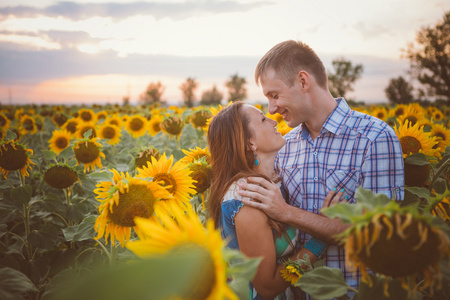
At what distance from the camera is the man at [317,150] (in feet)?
6.81

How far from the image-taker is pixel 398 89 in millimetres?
36906

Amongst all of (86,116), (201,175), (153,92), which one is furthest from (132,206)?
(153,92)

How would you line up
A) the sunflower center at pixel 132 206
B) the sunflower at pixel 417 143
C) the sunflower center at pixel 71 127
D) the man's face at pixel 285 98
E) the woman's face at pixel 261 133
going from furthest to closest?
the sunflower center at pixel 71 127 → the man's face at pixel 285 98 → the sunflower at pixel 417 143 → the woman's face at pixel 261 133 → the sunflower center at pixel 132 206

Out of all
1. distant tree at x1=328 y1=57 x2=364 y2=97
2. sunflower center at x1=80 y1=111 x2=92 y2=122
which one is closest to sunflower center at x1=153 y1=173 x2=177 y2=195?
sunflower center at x1=80 y1=111 x2=92 y2=122

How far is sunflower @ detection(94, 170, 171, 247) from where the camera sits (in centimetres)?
160

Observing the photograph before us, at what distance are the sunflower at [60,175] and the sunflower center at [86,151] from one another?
62cm

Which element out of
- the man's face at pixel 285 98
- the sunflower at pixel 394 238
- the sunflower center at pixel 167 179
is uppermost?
the man's face at pixel 285 98

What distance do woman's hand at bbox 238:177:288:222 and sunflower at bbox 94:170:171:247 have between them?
58 centimetres

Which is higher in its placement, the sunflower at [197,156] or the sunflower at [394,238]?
the sunflower at [394,238]

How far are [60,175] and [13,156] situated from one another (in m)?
0.60

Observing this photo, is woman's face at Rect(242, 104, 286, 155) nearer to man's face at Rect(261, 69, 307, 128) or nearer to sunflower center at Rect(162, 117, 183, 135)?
man's face at Rect(261, 69, 307, 128)

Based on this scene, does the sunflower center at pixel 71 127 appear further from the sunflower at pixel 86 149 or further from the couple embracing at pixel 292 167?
the couple embracing at pixel 292 167

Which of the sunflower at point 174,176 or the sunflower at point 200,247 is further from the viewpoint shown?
the sunflower at point 174,176

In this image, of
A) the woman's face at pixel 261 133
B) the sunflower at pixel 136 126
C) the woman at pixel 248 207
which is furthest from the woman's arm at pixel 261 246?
the sunflower at pixel 136 126
